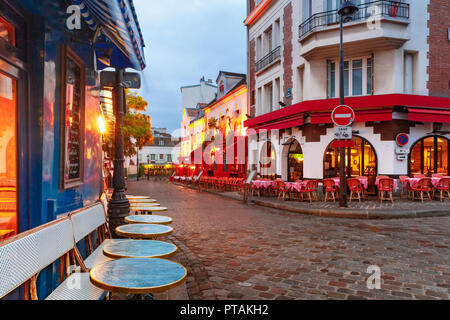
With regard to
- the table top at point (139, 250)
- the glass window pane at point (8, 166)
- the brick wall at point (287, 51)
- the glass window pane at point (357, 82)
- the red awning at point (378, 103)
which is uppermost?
the brick wall at point (287, 51)

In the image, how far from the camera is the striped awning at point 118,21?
2662 mm

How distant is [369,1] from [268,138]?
28.7 feet

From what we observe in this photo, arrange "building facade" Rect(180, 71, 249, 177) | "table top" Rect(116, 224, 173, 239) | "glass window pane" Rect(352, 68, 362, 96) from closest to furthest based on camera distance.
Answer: "table top" Rect(116, 224, 173, 239) → "glass window pane" Rect(352, 68, 362, 96) → "building facade" Rect(180, 71, 249, 177)

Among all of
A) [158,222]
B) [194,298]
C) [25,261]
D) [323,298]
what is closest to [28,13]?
[25,261]

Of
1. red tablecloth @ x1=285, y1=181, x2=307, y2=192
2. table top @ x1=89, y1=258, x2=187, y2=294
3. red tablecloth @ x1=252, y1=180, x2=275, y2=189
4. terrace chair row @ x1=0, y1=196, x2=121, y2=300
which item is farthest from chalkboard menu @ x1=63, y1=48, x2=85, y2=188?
red tablecloth @ x1=252, y1=180, x2=275, y2=189

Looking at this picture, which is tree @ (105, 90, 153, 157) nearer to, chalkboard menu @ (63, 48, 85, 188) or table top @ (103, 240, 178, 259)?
chalkboard menu @ (63, 48, 85, 188)

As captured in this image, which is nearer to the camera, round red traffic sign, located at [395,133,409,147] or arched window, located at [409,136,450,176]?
round red traffic sign, located at [395,133,409,147]

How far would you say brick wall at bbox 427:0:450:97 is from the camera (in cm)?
1388

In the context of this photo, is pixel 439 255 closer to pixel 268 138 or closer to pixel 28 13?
pixel 28 13

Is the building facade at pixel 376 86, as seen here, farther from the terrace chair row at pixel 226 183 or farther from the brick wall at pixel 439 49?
the terrace chair row at pixel 226 183

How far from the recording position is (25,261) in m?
2.46

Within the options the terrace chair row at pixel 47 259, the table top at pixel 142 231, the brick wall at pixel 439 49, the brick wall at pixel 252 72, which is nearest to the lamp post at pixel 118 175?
the table top at pixel 142 231

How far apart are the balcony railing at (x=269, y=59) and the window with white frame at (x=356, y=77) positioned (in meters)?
4.05

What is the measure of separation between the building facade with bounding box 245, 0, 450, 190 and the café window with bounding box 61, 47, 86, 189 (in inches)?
452
